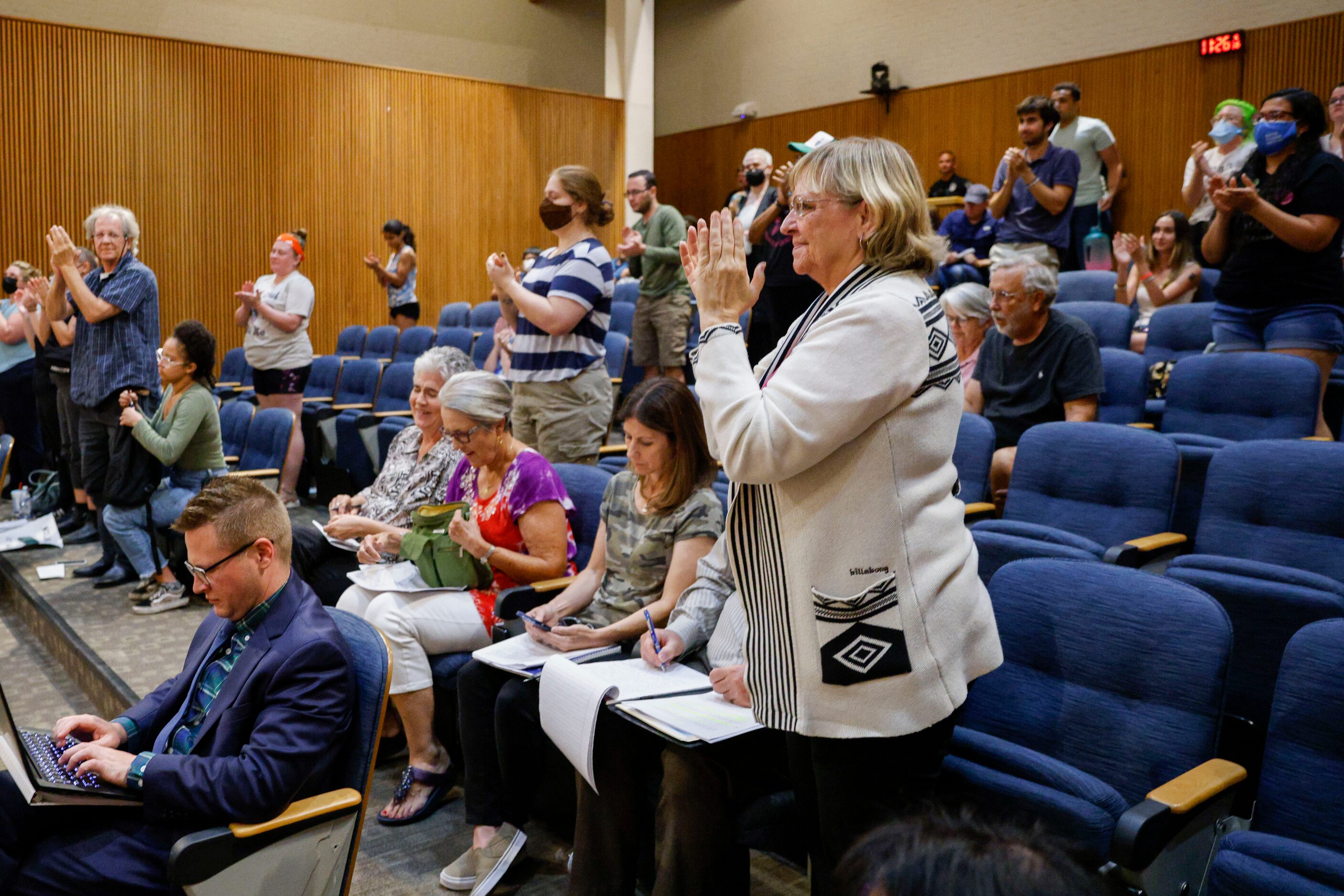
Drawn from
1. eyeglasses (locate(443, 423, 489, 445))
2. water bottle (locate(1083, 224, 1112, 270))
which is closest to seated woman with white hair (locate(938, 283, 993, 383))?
eyeglasses (locate(443, 423, 489, 445))

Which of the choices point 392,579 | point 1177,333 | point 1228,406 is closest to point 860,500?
point 392,579

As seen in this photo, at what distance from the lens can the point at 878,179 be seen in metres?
1.38

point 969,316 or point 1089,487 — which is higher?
point 969,316

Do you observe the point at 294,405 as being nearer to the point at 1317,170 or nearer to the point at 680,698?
the point at 680,698

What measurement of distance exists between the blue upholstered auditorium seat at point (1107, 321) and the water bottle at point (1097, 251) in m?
1.97

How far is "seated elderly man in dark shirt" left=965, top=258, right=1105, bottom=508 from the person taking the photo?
10.8ft

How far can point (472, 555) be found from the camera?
2.66 meters

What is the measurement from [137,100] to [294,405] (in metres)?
4.37

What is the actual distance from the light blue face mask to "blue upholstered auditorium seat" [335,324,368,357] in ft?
20.1

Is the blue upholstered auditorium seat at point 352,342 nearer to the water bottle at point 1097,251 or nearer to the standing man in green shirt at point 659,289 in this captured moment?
the standing man in green shirt at point 659,289

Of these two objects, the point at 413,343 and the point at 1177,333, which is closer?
the point at 1177,333

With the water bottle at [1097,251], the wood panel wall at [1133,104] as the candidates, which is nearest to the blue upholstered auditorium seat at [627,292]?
the wood panel wall at [1133,104]

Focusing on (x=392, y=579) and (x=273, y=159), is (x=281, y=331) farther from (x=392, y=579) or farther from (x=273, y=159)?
(x=273, y=159)

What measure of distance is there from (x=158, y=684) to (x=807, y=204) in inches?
108
